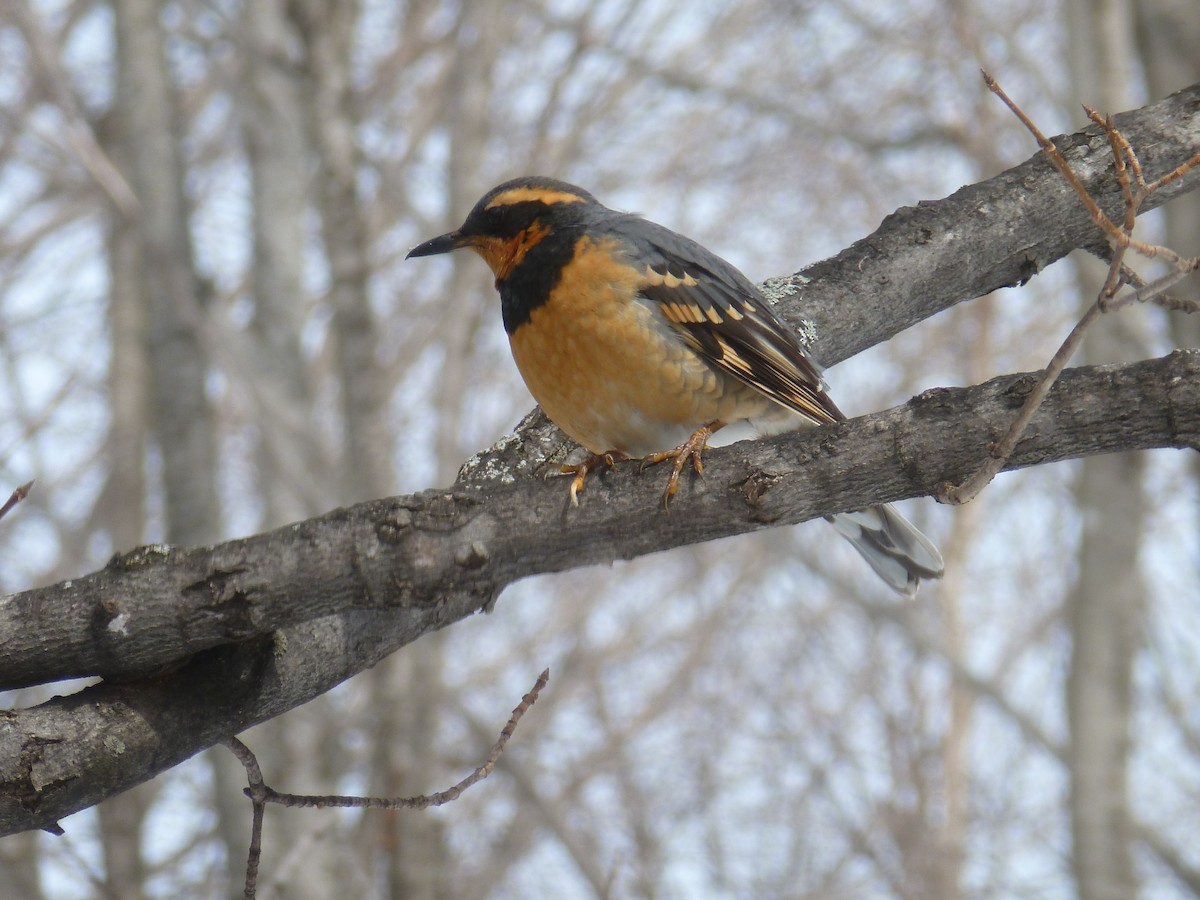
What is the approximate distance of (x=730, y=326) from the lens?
359cm

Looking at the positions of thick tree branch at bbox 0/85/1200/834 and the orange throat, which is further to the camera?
the orange throat

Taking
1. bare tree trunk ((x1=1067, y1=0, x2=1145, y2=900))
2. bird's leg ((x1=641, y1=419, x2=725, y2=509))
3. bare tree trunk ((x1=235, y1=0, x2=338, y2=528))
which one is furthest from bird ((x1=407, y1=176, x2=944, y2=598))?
bare tree trunk ((x1=1067, y1=0, x2=1145, y2=900))

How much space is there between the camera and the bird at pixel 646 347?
3.42 m

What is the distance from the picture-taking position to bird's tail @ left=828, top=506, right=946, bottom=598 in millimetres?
3936

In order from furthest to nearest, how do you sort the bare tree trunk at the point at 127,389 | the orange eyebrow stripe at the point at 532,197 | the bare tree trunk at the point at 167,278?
1. the bare tree trunk at the point at 127,389
2. the bare tree trunk at the point at 167,278
3. the orange eyebrow stripe at the point at 532,197

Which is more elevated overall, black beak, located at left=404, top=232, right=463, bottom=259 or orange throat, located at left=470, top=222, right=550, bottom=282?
black beak, located at left=404, top=232, right=463, bottom=259

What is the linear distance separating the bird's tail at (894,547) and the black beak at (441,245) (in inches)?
64.8

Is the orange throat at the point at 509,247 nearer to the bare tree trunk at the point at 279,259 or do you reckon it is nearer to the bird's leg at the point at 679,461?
the bird's leg at the point at 679,461

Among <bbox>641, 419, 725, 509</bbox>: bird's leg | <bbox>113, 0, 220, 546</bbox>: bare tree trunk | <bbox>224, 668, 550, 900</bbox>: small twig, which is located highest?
<bbox>113, 0, 220, 546</bbox>: bare tree trunk

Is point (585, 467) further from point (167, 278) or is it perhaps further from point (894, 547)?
point (167, 278)

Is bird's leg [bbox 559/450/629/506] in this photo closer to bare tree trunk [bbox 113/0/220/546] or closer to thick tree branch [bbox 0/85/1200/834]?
thick tree branch [bbox 0/85/1200/834]

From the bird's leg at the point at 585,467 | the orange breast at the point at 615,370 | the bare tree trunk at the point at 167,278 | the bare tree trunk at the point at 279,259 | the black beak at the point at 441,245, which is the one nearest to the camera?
the bird's leg at the point at 585,467

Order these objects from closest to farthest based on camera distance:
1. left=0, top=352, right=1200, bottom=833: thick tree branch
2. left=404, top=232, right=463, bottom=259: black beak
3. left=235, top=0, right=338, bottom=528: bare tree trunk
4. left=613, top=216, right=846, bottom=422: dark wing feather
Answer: left=0, top=352, right=1200, bottom=833: thick tree branch, left=613, top=216, right=846, bottom=422: dark wing feather, left=404, top=232, right=463, bottom=259: black beak, left=235, top=0, right=338, bottom=528: bare tree trunk

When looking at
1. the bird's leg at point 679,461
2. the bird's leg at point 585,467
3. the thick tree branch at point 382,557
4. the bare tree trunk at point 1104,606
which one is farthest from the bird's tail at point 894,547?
the bare tree trunk at point 1104,606
